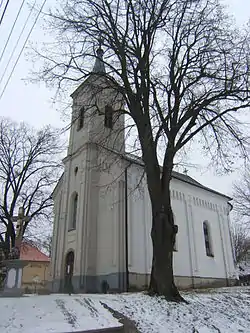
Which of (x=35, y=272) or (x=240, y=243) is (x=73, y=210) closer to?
(x=35, y=272)

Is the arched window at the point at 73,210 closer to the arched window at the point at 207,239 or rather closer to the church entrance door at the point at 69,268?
the church entrance door at the point at 69,268

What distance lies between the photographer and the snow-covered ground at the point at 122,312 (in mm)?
6782

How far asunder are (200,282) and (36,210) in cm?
1201

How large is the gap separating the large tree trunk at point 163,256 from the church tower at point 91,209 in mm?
5409

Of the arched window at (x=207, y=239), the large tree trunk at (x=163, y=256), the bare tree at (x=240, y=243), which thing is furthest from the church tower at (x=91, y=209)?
the bare tree at (x=240, y=243)

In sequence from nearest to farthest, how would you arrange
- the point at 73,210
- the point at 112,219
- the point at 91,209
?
the point at 112,219 → the point at 91,209 → the point at 73,210

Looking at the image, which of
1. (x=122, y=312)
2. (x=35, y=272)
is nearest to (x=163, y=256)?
(x=122, y=312)

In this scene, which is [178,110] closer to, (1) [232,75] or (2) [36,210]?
(1) [232,75]

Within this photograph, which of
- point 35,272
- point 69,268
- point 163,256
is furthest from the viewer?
point 35,272

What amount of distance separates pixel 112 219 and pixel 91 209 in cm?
167

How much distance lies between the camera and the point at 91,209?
723 inches

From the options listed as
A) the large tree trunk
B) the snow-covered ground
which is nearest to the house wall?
the large tree trunk

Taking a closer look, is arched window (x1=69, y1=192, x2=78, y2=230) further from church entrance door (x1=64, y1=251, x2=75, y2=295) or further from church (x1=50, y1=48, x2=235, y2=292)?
church entrance door (x1=64, y1=251, x2=75, y2=295)

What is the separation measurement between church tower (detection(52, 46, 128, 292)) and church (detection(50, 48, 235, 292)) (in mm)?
51
